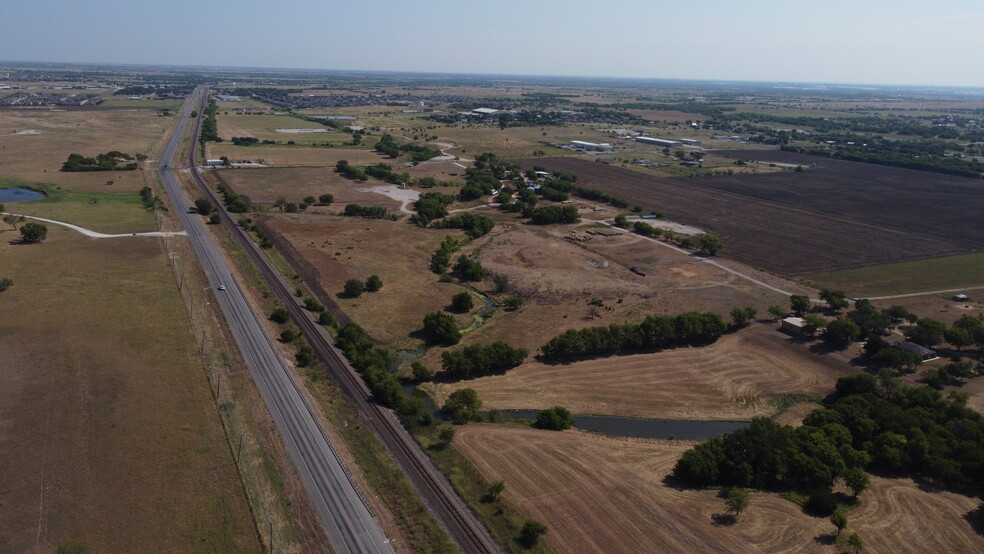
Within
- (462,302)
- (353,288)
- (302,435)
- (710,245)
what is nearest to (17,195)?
(353,288)

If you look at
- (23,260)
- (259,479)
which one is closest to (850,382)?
(259,479)

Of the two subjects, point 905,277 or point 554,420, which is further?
point 905,277

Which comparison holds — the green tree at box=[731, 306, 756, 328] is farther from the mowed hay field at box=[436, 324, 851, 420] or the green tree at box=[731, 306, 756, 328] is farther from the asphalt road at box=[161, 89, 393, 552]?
the asphalt road at box=[161, 89, 393, 552]

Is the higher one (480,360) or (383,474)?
(480,360)

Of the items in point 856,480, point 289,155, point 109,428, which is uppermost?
point 289,155

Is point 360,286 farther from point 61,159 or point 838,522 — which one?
point 61,159

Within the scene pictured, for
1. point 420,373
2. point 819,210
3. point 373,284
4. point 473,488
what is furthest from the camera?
point 819,210
